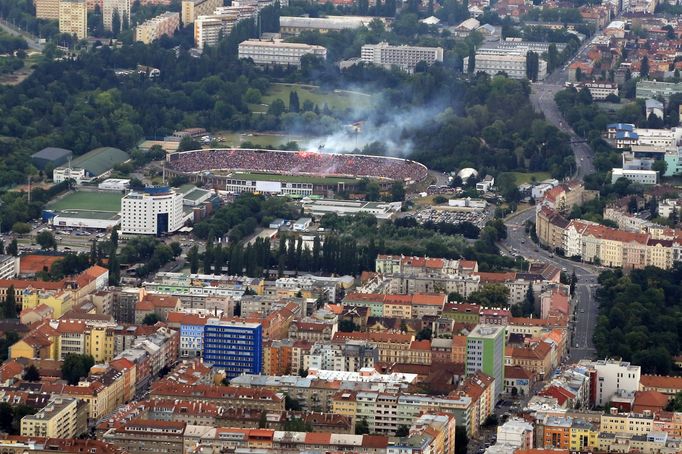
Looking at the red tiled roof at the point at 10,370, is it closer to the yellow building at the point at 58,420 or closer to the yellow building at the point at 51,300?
the yellow building at the point at 58,420

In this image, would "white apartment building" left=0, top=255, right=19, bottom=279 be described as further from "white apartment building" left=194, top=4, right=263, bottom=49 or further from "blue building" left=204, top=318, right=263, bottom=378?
"white apartment building" left=194, top=4, right=263, bottom=49

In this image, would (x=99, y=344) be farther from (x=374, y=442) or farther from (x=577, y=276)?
(x=577, y=276)

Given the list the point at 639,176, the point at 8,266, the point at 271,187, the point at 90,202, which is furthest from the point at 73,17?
the point at 8,266

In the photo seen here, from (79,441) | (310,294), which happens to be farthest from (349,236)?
(79,441)

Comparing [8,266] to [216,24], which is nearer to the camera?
[8,266]

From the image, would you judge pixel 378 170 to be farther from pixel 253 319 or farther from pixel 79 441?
pixel 79 441
